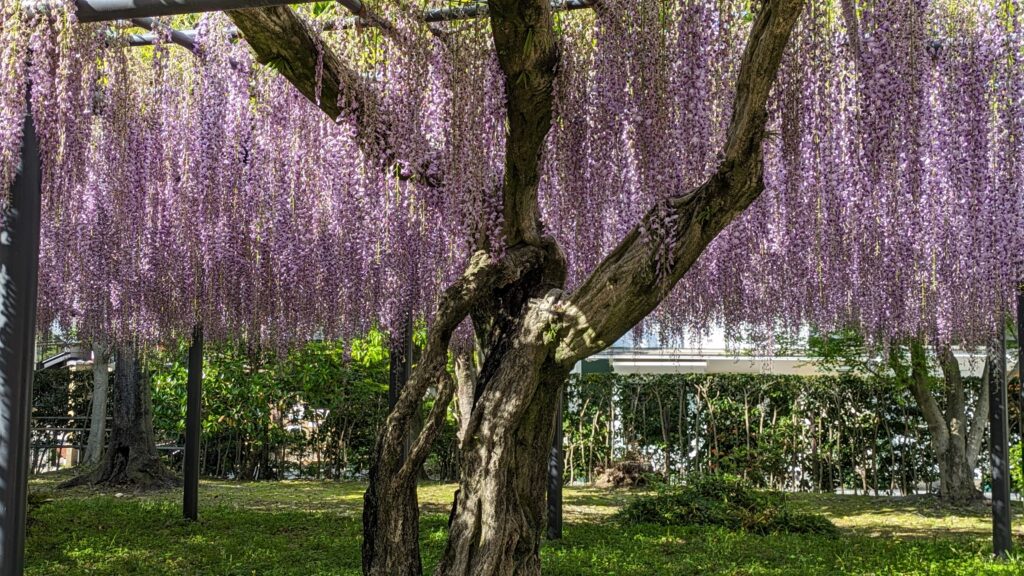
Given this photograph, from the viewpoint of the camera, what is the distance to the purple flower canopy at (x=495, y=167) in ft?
11.9

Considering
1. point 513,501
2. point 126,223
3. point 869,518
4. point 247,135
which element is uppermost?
point 247,135

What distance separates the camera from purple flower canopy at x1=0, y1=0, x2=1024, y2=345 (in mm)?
Answer: 3617

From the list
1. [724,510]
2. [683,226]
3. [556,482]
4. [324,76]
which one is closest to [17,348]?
[324,76]

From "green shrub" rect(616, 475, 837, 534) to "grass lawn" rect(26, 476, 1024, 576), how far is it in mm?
272

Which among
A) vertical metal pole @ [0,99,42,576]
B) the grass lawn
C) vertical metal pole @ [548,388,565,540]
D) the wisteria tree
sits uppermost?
the wisteria tree

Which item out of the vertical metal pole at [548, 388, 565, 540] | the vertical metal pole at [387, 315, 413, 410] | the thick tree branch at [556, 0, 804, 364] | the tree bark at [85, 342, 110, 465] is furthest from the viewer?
the tree bark at [85, 342, 110, 465]

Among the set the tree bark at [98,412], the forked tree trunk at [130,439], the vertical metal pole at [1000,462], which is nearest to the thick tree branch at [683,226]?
the vertical metal pole at [1000,462]

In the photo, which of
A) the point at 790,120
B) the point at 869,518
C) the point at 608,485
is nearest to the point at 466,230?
the point at 790,120

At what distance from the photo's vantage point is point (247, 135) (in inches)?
215

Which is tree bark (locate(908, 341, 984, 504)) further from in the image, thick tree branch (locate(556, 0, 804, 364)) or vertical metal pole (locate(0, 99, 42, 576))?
vertical metal pole (locate(0, 99, 42, 576))

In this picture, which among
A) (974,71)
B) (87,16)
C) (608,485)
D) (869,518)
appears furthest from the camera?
(608,485)

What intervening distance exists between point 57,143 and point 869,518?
708 centimetres

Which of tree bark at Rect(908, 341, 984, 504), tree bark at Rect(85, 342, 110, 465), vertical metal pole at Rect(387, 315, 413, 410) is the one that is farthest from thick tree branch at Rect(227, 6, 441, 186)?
tree bark at Rect(85, 342, 110, 465)

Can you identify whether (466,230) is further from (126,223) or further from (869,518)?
(869,518)
